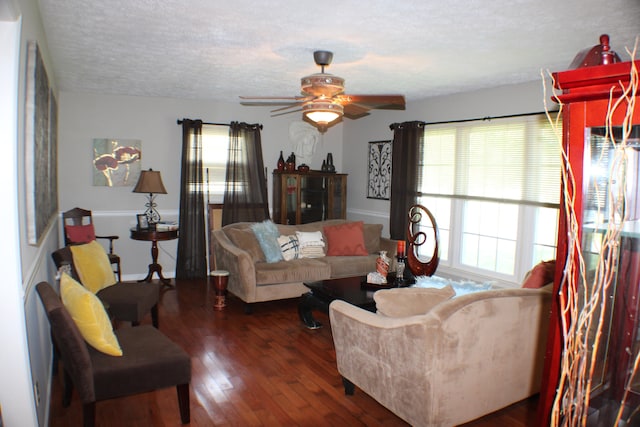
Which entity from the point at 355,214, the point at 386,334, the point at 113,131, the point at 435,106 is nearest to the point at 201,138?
the point at 113,131

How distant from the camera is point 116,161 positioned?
604 centimetres

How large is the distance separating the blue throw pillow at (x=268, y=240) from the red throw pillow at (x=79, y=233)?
1.84 meters

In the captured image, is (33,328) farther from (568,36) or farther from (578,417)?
(568,36)

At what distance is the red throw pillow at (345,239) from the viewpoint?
5539mm

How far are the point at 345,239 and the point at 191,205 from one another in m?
2.20

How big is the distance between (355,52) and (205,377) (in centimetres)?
270

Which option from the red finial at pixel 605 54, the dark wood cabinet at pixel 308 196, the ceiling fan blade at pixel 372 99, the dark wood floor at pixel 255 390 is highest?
the ceiling fan blade at pixel 372 99

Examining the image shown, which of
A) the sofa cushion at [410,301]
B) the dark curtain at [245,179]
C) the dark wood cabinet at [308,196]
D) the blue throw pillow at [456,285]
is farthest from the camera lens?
the dark wood cabinet at [308,196]

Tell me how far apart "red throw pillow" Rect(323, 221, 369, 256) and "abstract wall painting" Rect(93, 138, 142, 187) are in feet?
8.89

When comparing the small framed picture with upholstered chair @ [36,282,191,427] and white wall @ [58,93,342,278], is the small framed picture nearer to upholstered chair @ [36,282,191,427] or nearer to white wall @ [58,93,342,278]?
white wall @ [58,93,342,278]

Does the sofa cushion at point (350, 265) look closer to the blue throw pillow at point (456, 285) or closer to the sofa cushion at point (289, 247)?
the sofa cushion at point (289, 247)

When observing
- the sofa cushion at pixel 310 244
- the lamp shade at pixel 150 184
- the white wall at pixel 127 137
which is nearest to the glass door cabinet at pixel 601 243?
the sofa cushion at pixel 310 244

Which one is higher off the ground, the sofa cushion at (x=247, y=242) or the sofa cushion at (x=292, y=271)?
the sofa cushion at (x=247, y=242)

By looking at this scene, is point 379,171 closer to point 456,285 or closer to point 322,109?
point 456,285
